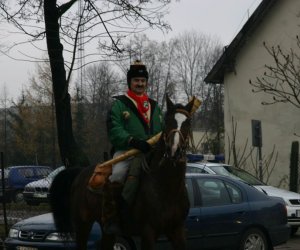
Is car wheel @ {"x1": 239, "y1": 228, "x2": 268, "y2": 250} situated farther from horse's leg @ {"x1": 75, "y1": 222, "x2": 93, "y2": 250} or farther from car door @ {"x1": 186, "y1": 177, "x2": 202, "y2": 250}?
horse's leg @ {"x1": 75, "y1": 222, "x2": 93, "y2": 250}

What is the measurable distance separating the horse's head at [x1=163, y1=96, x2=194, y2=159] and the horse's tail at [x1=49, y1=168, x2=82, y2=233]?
289 cm

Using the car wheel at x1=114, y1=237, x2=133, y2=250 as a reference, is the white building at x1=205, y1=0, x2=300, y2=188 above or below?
above

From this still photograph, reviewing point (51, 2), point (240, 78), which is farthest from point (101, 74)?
point (51, 2)

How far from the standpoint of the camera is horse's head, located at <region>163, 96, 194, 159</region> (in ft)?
21.1

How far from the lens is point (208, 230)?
11047 millimetres

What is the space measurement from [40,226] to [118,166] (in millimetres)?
3747

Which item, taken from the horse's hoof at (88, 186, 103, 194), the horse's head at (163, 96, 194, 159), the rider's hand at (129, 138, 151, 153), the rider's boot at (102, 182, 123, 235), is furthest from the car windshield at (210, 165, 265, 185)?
the horse's head at (163, 96, 194, 159)

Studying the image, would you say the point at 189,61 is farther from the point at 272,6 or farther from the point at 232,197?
the point at 232,197

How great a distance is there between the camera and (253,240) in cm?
1154

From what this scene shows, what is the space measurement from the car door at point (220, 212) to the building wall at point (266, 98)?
16316 millimetres

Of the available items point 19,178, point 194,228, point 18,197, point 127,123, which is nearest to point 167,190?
point 127,123

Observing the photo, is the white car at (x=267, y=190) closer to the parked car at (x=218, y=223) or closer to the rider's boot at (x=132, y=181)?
the parked car at (x=218, y=223)

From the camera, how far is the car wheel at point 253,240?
11.4 meters

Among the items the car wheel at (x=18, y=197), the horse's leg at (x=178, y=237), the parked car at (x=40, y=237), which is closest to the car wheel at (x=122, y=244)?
the parked car at (x=40, y=237)
